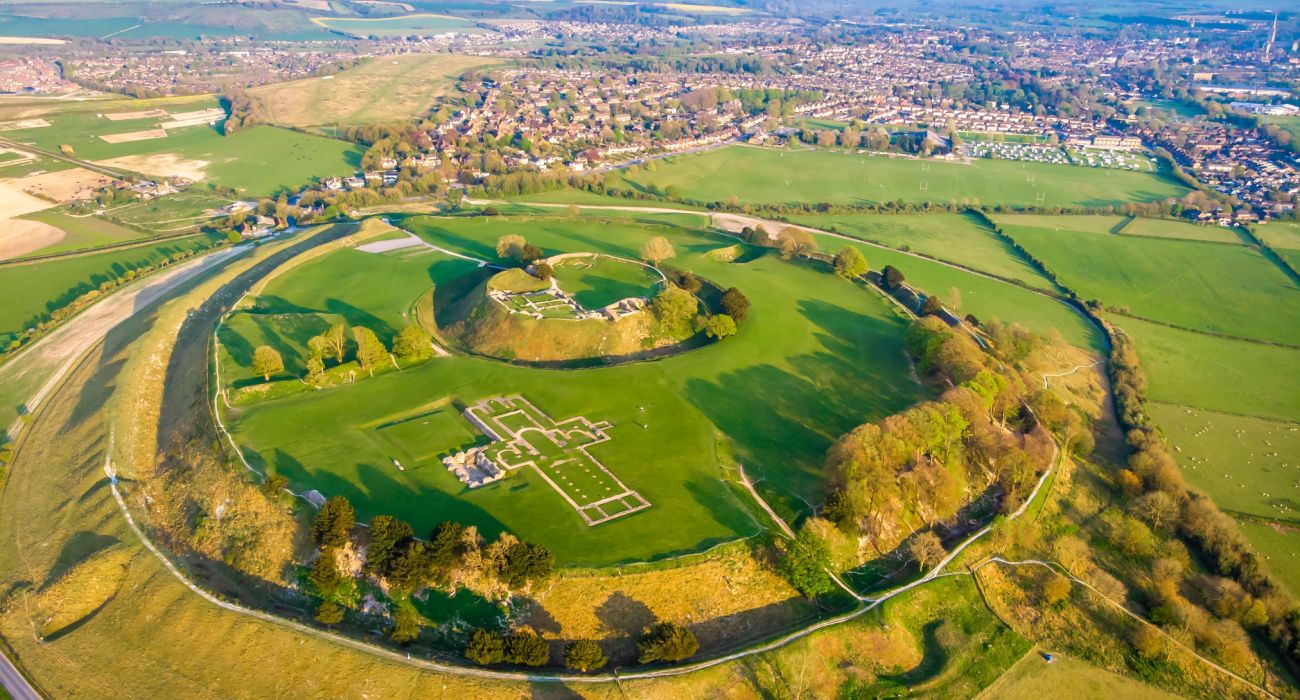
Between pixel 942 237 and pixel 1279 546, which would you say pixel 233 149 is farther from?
pixel 1279 546

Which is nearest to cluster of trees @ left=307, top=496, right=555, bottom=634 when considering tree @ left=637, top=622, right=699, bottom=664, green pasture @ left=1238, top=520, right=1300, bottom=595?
tree @ left=637, top=622, right=699, bottom=664

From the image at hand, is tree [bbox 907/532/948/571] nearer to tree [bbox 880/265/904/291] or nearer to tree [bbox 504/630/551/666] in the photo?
tree [bbox 504/630/551/666]

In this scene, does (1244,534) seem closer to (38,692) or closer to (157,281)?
(38,692)

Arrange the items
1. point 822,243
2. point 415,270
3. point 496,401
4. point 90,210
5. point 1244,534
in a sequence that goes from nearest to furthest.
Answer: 1. point 1244,534
2. point 496,401
3. point 415,270
4. point 822,243
5. point 90,210

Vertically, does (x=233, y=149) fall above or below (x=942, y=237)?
above

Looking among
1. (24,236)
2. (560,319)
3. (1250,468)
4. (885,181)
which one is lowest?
(1250,468)

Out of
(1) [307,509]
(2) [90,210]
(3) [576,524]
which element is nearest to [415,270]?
(1) [307,509]

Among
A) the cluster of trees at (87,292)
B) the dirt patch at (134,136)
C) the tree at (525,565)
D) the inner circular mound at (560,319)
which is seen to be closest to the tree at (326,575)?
the tree at (525,565)

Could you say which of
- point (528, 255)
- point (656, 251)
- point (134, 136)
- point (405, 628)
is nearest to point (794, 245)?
point (656, 251)

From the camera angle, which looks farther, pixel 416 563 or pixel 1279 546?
pixel 1279 546
